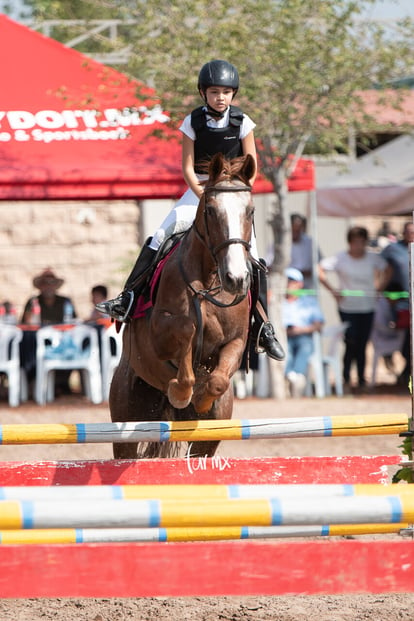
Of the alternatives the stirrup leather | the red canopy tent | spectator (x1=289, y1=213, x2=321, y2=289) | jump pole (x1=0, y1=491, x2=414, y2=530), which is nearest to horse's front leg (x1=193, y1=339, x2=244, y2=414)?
the stirrup leather

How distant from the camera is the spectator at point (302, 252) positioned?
13.1 m

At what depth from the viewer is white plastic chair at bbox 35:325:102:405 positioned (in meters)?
11.8

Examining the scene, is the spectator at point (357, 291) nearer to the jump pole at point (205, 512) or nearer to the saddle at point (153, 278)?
the saddle at point (153, 278)

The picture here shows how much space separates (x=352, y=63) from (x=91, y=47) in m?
8.40

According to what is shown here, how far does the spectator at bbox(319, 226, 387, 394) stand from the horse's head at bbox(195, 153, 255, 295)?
800 cm

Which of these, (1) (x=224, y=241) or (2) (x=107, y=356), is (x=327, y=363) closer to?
(2) (x=107, y=356)

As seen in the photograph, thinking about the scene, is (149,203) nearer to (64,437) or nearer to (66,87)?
(66,87)

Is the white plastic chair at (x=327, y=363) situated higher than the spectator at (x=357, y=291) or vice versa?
the spectator at (x=357, y=291)

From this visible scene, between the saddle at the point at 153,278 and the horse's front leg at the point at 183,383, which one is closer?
the horse's front leg at the point at 183,383

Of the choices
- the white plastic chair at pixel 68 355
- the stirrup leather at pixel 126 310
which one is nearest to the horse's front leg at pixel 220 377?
the stirrup leather at pixel 126 310

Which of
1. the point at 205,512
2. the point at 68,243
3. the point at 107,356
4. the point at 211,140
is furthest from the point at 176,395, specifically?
the point at 68,243

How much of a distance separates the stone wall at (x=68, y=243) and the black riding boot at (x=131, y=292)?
9.74 metres

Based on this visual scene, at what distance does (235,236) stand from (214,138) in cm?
89

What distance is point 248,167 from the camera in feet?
16.3
